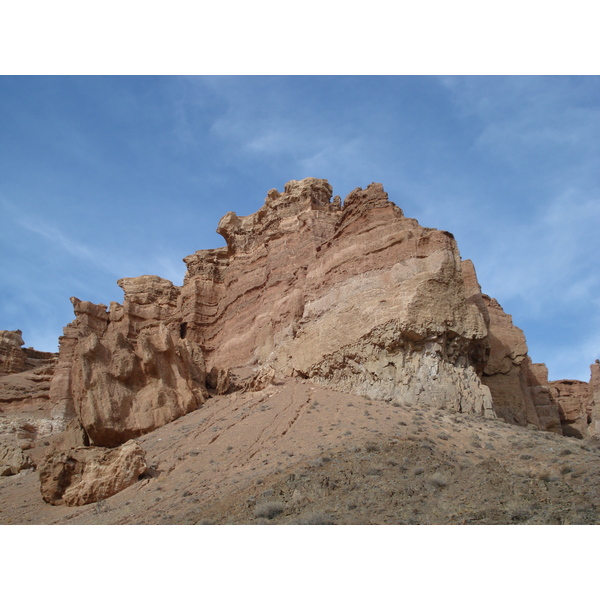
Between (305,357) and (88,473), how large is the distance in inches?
490

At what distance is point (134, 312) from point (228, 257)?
872 cm

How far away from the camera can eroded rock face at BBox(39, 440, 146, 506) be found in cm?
1656

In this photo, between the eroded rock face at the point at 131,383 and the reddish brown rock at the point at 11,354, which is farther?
the reddish brown rock at the point at 11,354

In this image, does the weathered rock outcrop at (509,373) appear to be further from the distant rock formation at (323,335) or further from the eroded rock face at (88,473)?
the eroded rock face at (88,473)

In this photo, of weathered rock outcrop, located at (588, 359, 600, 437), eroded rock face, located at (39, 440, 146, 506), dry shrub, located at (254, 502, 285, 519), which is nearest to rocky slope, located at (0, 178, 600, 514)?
eroded rock face, located at (39, 440, 146, 506)

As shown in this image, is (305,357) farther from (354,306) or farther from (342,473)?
(342,473)

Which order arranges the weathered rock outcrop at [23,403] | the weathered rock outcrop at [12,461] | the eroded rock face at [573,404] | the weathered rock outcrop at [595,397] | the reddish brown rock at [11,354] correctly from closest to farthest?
the weathered rock outcrop at [12,461] → the weathered rock outcrop at [23,403] → the weathered rock outcrop at [595,397] → the eroded rock face at [573,404] → the reddish brown rock at [11,354]

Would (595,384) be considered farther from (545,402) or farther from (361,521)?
(361,521)

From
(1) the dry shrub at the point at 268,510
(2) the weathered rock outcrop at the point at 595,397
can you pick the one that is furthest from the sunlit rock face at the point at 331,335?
(1) the dry shrub at the point at 268,510

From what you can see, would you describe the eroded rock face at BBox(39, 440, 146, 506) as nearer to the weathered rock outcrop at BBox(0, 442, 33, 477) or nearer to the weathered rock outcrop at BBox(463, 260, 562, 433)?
the weathered rock outcrop at BBox(0, 442, 33, 477)

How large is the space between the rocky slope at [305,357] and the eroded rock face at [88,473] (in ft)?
0.14

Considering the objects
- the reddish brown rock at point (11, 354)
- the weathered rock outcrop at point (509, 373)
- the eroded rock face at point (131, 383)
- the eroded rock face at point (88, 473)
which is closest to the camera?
the eroded rock face at point (88, 473)

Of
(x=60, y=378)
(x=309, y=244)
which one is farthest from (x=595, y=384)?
(x=60, y=378)

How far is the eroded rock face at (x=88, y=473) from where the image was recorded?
16562mm
